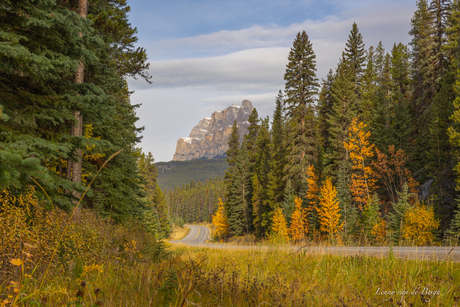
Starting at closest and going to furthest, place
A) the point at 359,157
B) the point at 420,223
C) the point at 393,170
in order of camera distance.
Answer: the point at 420,223
the point at 359,157
the point at 393,170

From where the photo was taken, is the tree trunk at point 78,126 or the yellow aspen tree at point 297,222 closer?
the tree trunk at point 78,126

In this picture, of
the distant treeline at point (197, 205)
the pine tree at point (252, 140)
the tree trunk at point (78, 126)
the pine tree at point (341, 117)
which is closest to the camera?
the tree trunk at point (78, 126)

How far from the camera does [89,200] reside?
13398mm

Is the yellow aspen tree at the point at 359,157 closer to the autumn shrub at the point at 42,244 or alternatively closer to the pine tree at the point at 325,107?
the pine tree at the point at 325,107

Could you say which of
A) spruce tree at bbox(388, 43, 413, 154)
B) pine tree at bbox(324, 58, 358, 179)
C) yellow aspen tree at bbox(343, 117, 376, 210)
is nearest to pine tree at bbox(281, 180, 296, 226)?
pine tree at bbox(324, 58, 358, 179)

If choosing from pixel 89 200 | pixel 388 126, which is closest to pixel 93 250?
pixel 89 200

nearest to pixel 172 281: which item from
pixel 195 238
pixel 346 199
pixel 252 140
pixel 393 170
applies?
pixel 346 199

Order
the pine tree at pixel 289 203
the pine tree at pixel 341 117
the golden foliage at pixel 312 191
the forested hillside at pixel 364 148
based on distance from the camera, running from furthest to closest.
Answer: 1. the pine tree at pixel 289 203
2. the golden foliage at pixel 312 191
3. the pine tree at pixel 341 117
4. the forested hillside at pixel 364 148

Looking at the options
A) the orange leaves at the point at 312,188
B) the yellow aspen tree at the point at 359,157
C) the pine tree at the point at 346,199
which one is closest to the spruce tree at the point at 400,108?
the yellow aspen tree at the point at 359,157

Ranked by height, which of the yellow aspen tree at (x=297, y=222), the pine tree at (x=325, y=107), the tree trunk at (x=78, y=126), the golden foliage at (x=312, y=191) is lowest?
the yellow aspen tree at (x=297, y=222)

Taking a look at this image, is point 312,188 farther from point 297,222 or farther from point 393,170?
point 393,170

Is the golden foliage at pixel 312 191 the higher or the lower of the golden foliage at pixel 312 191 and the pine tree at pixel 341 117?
the lower

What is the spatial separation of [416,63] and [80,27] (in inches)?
1752

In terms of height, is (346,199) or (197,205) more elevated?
(346,199)
